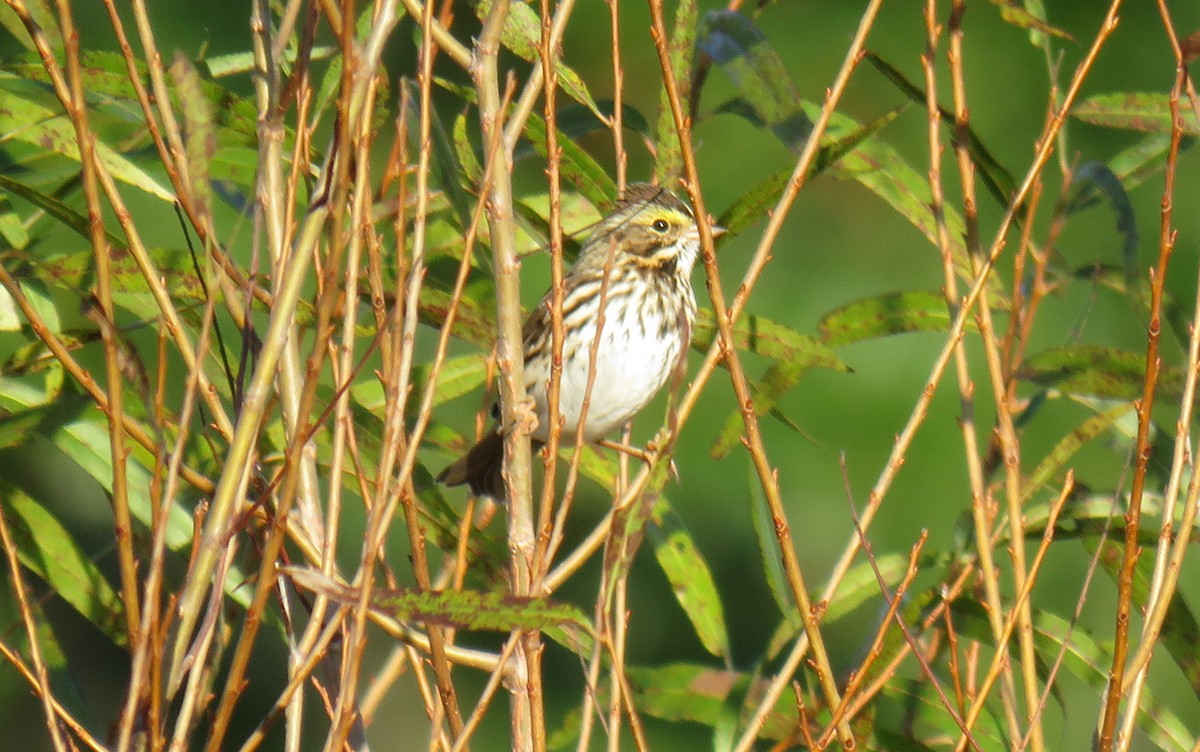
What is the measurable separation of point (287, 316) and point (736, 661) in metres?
4.24

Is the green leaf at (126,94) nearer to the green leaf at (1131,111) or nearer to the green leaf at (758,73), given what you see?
the green leaf at (758,73)

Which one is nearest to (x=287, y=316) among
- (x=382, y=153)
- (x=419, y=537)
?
(x=419, y=537)

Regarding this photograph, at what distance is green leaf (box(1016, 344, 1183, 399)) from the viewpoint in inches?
108

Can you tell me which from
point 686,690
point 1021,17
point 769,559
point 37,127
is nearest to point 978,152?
point 1021,17

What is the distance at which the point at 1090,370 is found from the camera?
109 inches

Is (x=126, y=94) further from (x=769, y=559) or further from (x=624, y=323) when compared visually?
(x=624, y=323)

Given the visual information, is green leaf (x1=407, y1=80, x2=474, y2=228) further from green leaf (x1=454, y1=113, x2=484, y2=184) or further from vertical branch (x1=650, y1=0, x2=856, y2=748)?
vertical branch (x1=650, y1=0, x2=856, y2=748)

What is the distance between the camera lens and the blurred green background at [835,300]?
5.31 meters

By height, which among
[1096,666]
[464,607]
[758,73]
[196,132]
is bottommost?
[1096,666]

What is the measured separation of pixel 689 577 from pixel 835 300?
2625 mm

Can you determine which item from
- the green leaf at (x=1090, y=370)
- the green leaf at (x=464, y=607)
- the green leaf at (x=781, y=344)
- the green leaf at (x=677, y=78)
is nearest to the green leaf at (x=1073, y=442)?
the green leaf at (x=1090, y=370)

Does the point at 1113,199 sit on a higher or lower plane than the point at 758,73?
lower

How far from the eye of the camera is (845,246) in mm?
5586

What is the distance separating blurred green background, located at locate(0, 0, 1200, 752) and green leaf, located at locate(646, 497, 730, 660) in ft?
6.95
